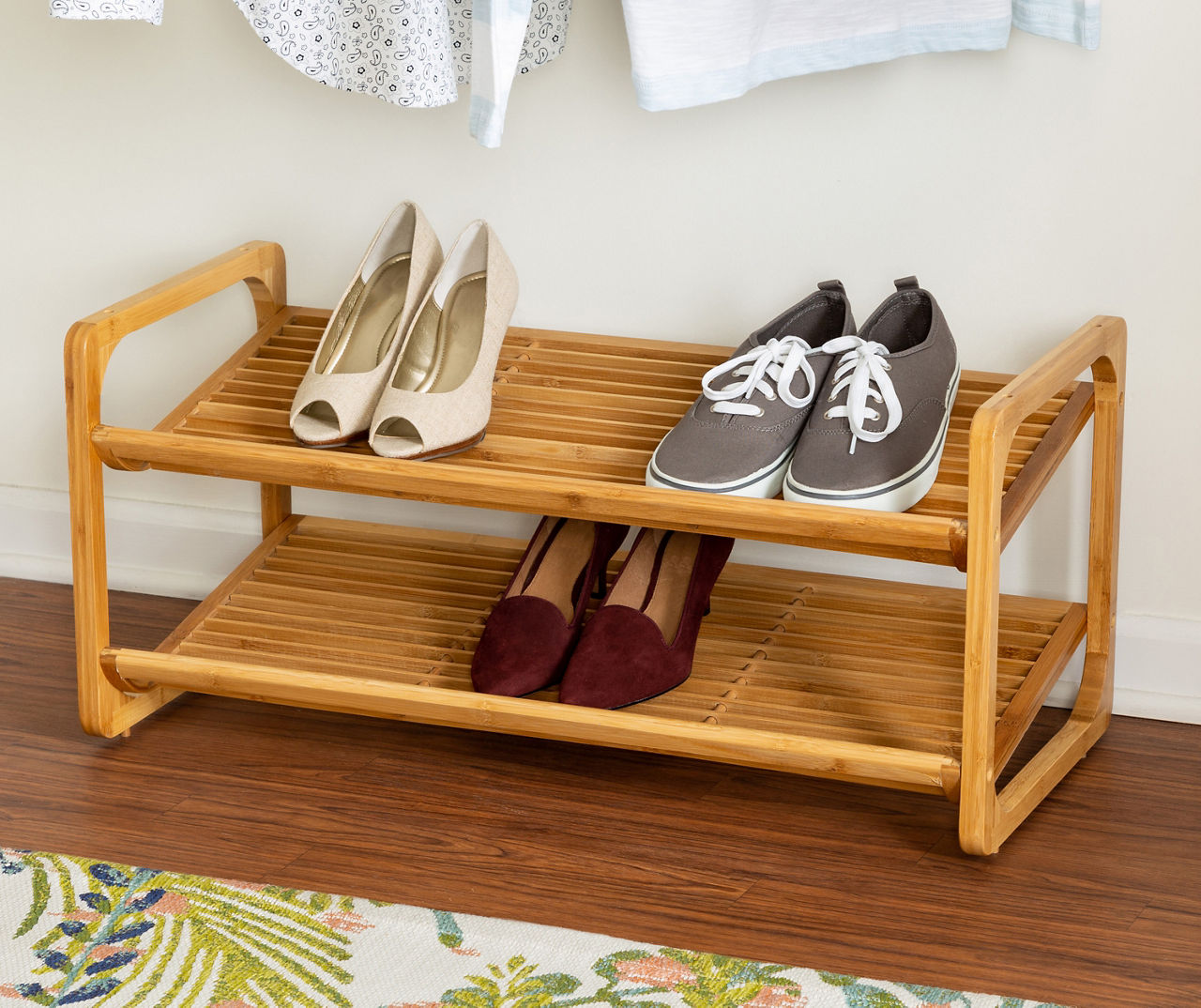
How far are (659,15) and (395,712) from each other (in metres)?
0.71

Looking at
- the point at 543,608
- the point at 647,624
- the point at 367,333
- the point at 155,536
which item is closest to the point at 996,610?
the point at 647,624

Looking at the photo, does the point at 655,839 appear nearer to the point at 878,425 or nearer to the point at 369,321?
the point at 878,425

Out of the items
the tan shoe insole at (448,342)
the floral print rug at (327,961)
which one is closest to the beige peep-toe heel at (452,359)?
the tan shoe insole at (448,342)

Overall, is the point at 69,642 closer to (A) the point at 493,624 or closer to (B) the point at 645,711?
(A) the point at 493,624

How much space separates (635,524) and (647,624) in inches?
7.7

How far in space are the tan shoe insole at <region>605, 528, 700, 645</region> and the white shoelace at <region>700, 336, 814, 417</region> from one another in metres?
0.19

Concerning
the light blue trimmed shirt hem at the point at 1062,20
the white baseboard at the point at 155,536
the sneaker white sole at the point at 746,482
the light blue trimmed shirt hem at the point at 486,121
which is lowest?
the white baseboard at the point at 155,536

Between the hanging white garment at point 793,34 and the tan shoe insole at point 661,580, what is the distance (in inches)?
18.0

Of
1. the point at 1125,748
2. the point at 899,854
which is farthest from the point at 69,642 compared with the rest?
the point at 1125,748

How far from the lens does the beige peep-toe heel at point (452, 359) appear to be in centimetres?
126

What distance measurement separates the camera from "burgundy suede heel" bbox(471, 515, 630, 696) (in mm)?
1320

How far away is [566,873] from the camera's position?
1195 millimetres

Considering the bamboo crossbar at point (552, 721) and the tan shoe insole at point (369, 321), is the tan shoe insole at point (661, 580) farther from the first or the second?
the tan shoe insole at point (369, 321)

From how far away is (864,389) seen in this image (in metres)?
1.19
